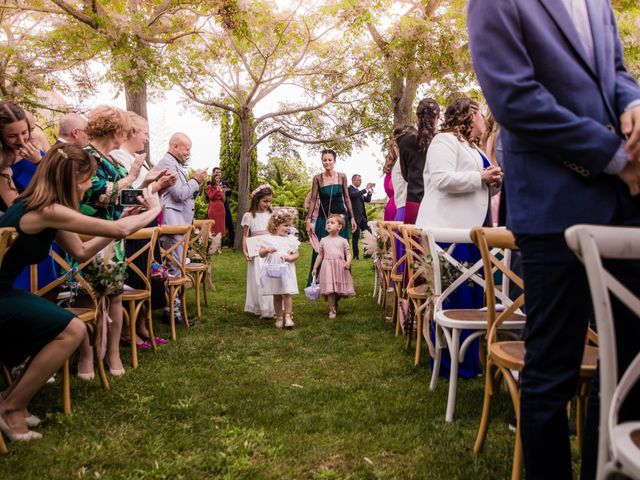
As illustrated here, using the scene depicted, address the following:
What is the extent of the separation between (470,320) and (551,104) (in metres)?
1.79

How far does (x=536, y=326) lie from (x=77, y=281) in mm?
3174

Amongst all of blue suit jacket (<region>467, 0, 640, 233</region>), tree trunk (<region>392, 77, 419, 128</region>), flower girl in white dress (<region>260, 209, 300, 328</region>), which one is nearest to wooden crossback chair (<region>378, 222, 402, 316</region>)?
flower girl in white dress (<region>260, 209, 300, 328</region>)

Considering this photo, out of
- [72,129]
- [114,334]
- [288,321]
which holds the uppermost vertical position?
[72,129]

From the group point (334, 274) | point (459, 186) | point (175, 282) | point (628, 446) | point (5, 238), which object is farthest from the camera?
point (334, 274)

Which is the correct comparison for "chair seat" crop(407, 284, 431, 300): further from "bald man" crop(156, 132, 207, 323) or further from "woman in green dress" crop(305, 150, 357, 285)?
"woman in green dress" crop(305, 150, 357, 285)

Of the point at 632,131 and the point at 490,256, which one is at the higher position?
the point at 632,131

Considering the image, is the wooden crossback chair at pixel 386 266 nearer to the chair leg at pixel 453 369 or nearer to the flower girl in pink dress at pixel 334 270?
the flower girl in pink dress at pixel 334 270

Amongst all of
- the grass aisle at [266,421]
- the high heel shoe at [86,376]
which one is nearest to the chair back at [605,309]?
the grass aisle at [266,421]

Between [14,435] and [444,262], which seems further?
[444,262]

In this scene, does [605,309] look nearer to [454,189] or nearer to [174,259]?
[454,189]

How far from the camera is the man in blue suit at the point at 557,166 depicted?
150cm

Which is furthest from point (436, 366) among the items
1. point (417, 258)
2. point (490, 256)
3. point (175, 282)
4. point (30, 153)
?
point (30, 153)

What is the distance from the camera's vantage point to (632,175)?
148cm

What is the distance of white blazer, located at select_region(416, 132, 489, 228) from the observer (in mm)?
3828
